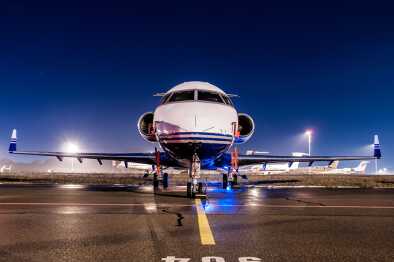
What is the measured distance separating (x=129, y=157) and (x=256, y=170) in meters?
70.8

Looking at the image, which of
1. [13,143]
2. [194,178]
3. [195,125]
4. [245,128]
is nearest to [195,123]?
[195,125]

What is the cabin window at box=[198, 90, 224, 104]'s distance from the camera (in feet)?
44.5

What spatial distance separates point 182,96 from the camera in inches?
542

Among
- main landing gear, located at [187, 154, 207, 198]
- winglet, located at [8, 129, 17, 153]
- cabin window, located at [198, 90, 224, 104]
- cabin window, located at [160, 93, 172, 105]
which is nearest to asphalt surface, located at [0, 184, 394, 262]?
main landing gear, located at [187, 154, 207, 198]

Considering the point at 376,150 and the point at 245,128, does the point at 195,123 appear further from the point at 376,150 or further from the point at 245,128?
the point at 376,150

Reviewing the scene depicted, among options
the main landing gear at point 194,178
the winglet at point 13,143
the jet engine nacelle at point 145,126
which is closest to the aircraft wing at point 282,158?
the jet engine nacelle at point 145,126

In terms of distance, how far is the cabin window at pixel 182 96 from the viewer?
1350 centimetres

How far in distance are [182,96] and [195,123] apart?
1737 mm

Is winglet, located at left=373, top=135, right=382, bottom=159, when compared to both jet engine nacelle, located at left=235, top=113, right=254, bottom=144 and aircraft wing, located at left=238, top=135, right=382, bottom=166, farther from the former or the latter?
jet engine nacelle, located at left=235, top=113, right=254, bottom=144

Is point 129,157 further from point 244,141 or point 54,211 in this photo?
point 54,211

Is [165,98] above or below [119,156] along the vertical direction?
above

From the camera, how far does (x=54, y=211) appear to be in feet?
28.0

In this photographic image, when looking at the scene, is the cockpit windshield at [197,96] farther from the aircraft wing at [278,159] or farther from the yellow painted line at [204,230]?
the aircraft wing at [278,159]

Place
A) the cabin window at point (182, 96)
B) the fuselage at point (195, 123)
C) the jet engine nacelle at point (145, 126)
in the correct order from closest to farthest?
the fuselage at point (195, 123), the cabin window at point (182, 96), the jet engine nacelle at point (145, 126)
